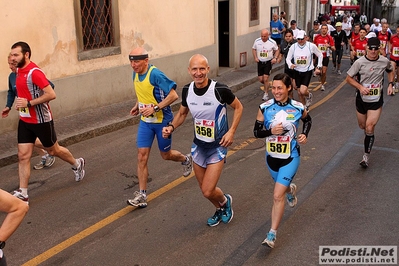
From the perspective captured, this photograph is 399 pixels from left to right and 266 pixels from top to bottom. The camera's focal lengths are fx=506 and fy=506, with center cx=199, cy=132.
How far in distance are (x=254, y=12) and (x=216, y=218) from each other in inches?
568

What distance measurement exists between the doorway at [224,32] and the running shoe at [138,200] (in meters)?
12.0

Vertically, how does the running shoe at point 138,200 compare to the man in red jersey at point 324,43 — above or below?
below

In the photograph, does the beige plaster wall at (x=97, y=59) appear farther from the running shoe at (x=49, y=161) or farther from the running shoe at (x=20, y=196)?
the running shoe at (x=20, y=196)

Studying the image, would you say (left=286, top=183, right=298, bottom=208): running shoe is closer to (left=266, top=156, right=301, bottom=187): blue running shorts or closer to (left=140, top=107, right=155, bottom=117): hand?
(left=266, top=156, right=301, bottom=187): blue running shorts

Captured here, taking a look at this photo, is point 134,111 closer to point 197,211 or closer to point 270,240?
point 197,211

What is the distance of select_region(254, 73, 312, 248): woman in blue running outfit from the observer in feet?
16.3

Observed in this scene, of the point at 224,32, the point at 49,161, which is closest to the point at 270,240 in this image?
the point at 49,161

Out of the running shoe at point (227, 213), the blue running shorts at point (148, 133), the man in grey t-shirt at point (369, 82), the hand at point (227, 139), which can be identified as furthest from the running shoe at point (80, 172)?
the man in grey t-shirt at point (369, 82)

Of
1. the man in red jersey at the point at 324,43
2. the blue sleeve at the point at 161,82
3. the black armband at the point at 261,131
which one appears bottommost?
the man in red jersey at the point at 324,43

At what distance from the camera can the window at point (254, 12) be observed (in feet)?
60.5

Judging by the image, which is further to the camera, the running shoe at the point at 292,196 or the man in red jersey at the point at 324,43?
the man in red jersey at the point at 324,43

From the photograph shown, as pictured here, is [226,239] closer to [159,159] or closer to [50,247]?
[50,247]


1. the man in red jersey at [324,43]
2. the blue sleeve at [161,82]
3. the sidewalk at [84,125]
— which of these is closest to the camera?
the blue sleeve at [161,82]

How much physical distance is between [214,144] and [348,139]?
177 inches
